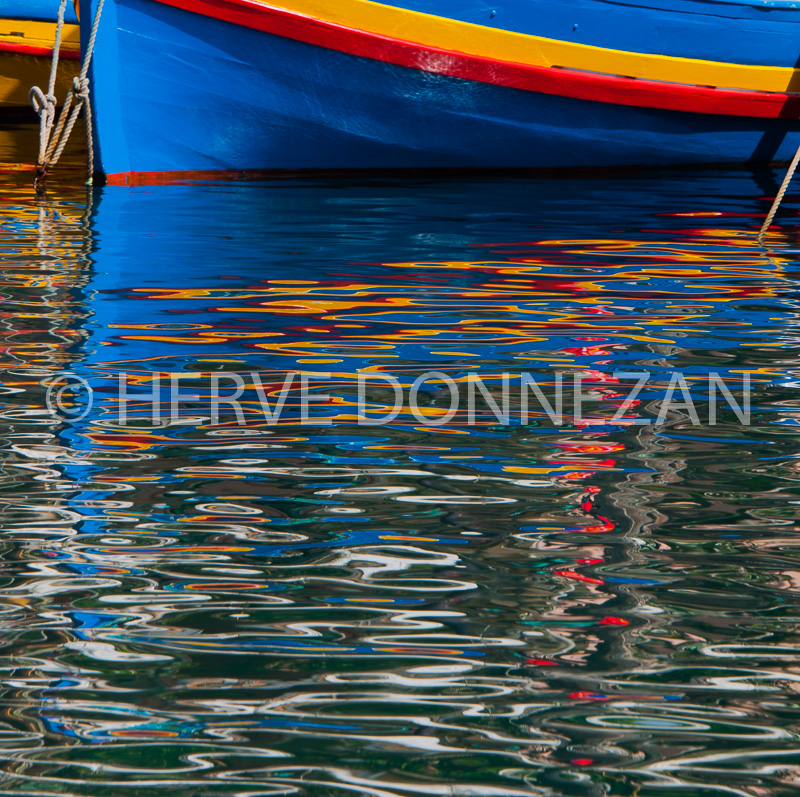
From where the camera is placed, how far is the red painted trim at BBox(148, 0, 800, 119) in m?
7.95

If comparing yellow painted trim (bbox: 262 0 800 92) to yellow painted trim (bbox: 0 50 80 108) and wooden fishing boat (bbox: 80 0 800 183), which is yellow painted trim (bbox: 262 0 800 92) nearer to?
wooden fishing boat (bbox: 80 0 800 183)

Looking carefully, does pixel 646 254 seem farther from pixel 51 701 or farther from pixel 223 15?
pixel 51 701

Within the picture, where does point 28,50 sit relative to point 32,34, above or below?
below

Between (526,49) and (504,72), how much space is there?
0.26m

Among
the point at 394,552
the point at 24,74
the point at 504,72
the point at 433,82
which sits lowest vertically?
the point at 394,552

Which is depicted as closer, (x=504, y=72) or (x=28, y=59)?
(x=504, y=72)

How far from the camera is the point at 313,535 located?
98.7 inches

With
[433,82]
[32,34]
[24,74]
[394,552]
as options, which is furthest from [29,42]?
[394,552]

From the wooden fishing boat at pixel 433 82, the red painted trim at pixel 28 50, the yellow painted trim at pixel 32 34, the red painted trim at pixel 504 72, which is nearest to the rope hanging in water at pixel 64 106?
the wooden fishing boat at pixel 433 82

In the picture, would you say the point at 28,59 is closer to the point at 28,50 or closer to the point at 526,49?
the point at 28,50

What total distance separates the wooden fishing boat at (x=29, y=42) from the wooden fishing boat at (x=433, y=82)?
454 centimetres

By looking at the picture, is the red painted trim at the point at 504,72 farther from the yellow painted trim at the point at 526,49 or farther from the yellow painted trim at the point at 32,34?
the yellow painted trim at the point at 32,34

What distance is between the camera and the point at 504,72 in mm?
8617

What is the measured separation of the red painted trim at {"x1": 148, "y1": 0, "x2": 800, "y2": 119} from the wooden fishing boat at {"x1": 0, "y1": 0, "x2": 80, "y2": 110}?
4.89 m
